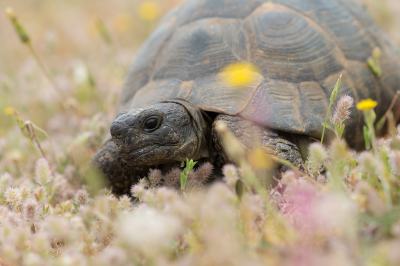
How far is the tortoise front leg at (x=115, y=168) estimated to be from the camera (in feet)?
8.46

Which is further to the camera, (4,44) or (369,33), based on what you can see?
(4,44)

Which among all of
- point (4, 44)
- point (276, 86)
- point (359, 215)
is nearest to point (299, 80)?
point (276, 86)

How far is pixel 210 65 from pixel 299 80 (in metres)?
0.68

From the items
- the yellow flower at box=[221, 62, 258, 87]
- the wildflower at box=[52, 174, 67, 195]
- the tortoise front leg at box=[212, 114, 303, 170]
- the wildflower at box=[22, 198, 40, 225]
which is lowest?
the tortoise front leg at box=[212, 114, 303, 170]

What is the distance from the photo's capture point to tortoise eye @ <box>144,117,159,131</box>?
7.17 feet

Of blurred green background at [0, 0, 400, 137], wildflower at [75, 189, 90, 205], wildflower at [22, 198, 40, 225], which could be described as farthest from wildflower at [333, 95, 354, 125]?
blurred green background at [0, 0, 400, 137]

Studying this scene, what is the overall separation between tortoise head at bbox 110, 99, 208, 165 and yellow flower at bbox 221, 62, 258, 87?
34 cm

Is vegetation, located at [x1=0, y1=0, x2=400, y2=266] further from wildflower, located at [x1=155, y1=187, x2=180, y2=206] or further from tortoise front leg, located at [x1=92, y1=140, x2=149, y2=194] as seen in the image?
tortoise front leg, located at [x1=92, y1=140, x2=149, y2=194]

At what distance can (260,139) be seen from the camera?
7.38ft

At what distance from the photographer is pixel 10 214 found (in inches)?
69.9

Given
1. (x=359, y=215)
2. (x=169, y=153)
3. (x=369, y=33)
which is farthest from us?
(x=369, y=33)

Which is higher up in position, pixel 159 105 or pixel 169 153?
pixel 159 105

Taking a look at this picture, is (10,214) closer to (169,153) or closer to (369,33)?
(169,153)

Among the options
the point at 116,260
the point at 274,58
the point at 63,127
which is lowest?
the point at 63,127
